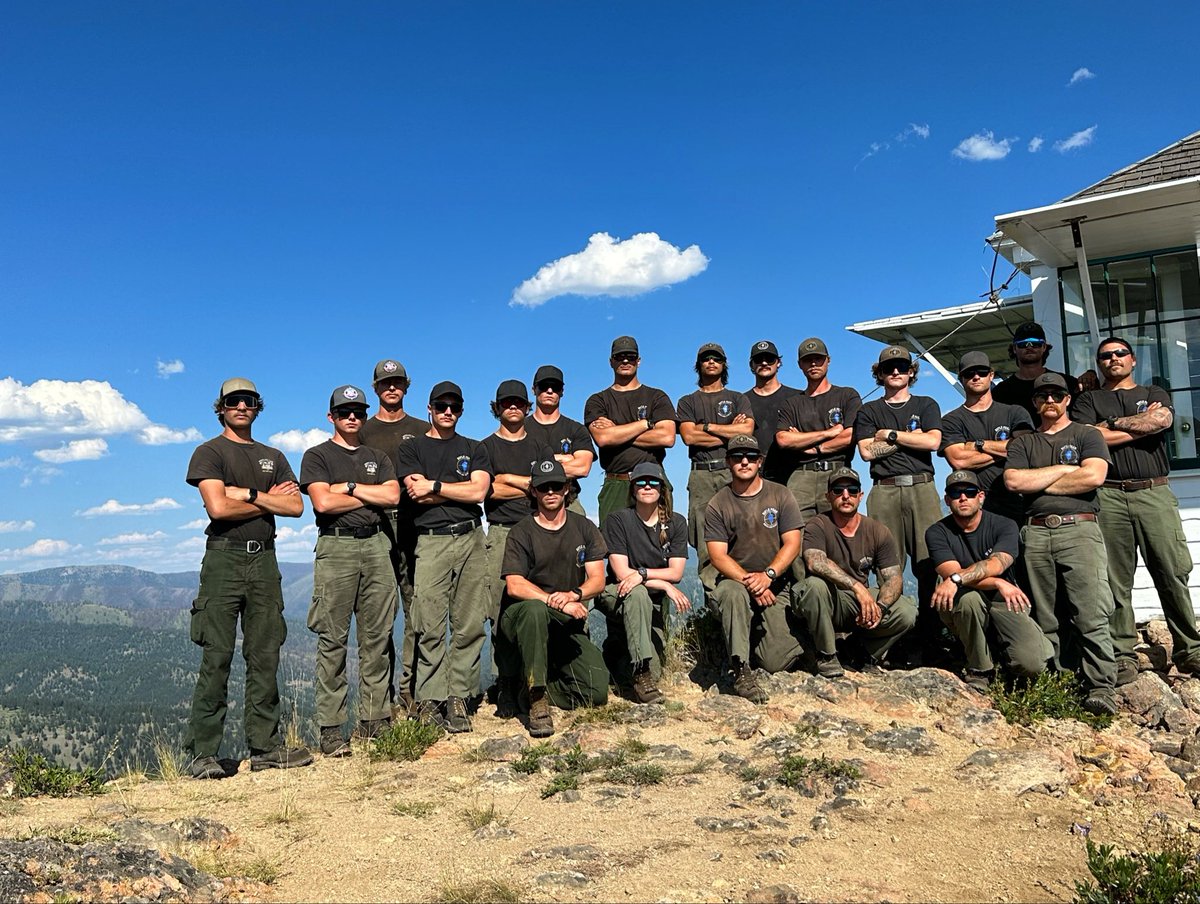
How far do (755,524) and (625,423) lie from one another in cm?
166

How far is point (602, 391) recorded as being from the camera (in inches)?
327

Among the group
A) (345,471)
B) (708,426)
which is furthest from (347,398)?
(708,426)

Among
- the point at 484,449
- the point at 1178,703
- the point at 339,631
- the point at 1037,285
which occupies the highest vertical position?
the point at 1037,285

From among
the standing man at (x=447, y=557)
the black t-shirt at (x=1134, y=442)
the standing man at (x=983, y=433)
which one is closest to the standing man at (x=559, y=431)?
the standing man at (x=447, y=557)

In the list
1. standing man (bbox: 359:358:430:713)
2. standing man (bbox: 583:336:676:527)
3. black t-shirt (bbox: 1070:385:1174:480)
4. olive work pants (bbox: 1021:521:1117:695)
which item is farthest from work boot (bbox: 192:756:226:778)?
black t-shirt (bbox: 1070:385:1174:480)

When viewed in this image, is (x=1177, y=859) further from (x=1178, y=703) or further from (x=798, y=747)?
(x=1178, y=703)

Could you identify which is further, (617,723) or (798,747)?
(617,723)

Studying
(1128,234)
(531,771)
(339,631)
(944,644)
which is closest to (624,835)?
(531,771)

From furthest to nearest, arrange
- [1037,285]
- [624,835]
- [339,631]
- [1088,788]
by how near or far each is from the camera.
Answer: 1. [1037,285]
2. [339,631]
3. [1088,788]
4. [624,835]

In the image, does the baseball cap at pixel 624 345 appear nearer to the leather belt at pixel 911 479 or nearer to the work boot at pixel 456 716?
the leather belt at pixel 911 479

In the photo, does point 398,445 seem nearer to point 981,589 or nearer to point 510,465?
point 510,465

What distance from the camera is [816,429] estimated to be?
25.6ft

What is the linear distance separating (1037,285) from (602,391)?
5849mm

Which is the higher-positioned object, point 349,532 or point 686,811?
point 349,532
